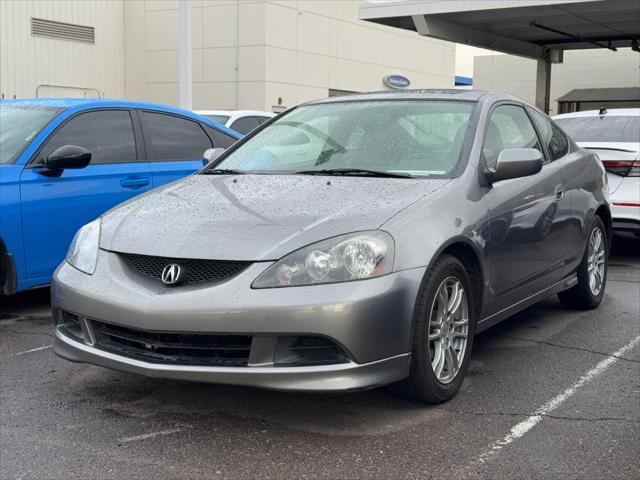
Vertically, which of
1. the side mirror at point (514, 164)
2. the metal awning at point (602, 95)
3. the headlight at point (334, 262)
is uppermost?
the metal awning at point (602, 95)

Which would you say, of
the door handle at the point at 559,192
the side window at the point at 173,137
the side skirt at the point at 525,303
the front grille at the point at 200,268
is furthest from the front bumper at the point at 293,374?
the side window at the point at 173,137

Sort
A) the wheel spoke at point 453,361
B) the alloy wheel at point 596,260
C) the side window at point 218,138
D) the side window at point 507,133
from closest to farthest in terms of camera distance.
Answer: the wheel spoke at point 453,361 < the side window at point 507,133 < the alloy wheel at point 596,260 < the side window at point 218,138

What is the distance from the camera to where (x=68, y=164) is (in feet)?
20.1

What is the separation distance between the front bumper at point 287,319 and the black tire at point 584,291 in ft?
8.93

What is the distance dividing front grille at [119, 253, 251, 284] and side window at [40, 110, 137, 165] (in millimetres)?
2712

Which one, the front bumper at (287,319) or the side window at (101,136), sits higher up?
the side window at (101,136)

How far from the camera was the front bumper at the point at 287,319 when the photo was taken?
12.1 feet

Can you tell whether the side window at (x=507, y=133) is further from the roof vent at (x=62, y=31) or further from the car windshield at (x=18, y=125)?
the roof vent at (x=62, y=31)

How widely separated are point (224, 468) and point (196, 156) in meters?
4.24

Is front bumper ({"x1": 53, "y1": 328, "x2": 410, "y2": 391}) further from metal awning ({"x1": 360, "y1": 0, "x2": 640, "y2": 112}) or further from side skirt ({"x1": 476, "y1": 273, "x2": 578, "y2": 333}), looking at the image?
metal awning ({"x1": 360, "y1": 0, "x2": 640, "y2": 112})

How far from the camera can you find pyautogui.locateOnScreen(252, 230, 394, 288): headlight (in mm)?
3762

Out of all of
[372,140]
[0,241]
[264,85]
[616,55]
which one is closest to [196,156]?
[0,241]

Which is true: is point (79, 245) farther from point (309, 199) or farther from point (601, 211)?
point (601, 211)

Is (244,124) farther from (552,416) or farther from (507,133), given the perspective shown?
(552,416)
